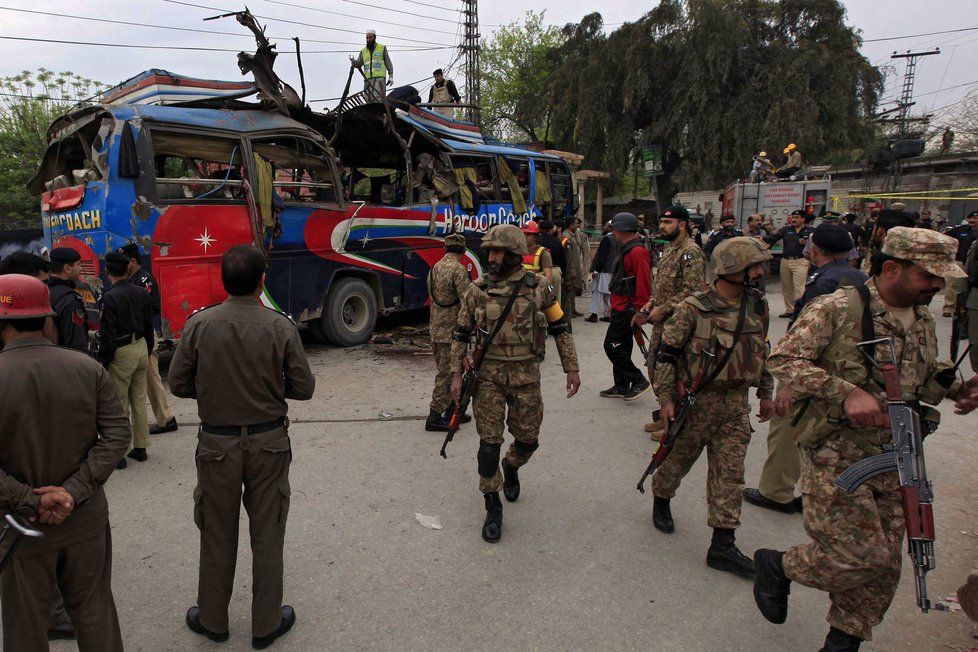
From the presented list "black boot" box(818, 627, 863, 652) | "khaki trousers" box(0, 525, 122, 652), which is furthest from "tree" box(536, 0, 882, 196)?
"khaki trousers" box(0, 525, 122, 652)

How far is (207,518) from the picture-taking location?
244 cm

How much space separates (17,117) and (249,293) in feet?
90.3

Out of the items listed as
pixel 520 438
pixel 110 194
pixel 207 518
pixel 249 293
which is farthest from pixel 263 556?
pixel 110 194

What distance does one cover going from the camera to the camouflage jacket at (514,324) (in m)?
3.36

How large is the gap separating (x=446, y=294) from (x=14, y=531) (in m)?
3.54

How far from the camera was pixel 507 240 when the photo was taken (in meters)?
3.31

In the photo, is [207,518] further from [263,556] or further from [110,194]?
[110,194]

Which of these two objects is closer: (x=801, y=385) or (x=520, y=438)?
(x=801, y=385)

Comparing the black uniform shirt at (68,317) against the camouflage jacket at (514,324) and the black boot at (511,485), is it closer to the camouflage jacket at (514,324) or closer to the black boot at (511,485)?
the camouflage jacket at (514,324)

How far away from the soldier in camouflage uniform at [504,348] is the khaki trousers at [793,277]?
745cm

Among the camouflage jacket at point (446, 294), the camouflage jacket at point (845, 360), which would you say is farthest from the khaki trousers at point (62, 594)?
the camouflage jacket at point (446, 294)

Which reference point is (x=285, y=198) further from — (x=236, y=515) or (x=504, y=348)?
(x=236, y=515)

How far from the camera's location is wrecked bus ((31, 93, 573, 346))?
5715 mm

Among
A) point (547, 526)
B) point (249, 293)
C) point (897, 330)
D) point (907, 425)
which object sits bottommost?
point (547, 526)
